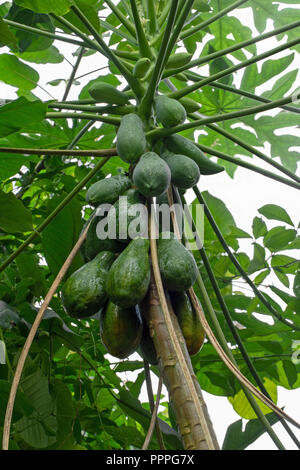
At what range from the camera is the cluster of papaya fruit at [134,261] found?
113cm

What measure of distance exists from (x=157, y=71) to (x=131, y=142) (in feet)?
0.65

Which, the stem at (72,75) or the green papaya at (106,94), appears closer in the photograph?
the green papaya at (106,94)

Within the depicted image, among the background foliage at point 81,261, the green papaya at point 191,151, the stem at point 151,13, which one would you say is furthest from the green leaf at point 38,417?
the stem at point 151,13

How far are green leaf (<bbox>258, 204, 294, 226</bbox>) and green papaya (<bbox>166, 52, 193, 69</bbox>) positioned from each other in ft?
2.23

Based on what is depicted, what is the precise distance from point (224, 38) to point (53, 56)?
869 mm

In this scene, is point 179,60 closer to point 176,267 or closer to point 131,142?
point 131,142

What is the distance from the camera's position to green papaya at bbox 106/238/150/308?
1082 mm

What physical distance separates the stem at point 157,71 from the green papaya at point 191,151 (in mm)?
113

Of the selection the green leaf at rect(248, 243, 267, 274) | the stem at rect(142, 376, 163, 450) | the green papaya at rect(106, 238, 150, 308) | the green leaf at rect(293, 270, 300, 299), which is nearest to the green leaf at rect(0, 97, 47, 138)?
the green papaya at rect(106, 238, 150, 308)

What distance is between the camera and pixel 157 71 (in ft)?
4.30

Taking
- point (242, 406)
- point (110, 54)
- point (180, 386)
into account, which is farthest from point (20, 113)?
point (242, 406)

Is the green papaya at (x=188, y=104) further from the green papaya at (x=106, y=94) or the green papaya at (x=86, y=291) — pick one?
the green papaya at (x=86, y=291)

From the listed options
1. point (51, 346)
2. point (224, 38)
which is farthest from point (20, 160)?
point (224, 38)

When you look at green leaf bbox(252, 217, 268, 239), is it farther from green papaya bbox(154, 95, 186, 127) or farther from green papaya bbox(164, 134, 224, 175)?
green papaya bbox(154, 95, 186, 127)
